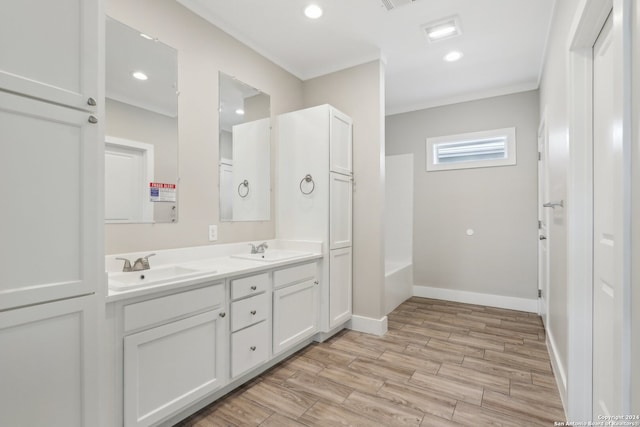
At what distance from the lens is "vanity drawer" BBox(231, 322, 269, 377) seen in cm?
197

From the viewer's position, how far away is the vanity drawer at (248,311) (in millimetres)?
1979

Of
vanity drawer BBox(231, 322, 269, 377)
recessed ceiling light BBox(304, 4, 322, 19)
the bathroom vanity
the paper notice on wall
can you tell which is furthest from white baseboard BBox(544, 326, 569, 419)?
recessed ceiling light BBox(304, 4, 322, 19)

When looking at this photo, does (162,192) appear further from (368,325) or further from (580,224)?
(580,224)

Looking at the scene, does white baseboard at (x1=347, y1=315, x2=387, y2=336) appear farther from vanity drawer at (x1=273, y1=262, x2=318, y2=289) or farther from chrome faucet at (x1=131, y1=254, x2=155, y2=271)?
chrome faucet at (x1=131, y1=254, x2=155, y2=271)

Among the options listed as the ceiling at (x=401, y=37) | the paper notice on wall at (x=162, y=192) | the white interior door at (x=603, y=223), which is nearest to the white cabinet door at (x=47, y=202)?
the paper notice on wall at (x=162, y=192)

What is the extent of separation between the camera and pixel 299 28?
2637 mm

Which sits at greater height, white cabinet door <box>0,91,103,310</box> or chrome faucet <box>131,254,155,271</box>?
white cabinet door <box>0,91,103,310</box>

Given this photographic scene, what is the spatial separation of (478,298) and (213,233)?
137 inches

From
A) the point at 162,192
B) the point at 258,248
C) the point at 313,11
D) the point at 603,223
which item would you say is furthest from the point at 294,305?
the point at 313,11

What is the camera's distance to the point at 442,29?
8.69 ft

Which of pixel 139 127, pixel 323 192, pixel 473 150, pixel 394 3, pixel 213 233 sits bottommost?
pixel 213 233

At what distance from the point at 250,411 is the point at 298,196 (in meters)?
1.79

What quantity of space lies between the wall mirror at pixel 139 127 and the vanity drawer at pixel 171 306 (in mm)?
648

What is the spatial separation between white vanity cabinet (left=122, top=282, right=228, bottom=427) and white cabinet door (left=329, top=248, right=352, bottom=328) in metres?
1.18
